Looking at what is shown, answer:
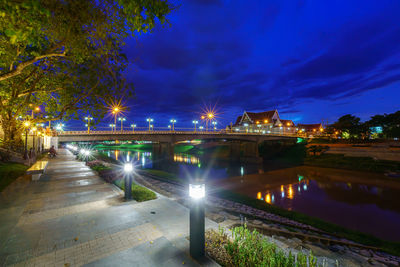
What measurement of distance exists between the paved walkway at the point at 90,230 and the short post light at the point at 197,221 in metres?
0.27

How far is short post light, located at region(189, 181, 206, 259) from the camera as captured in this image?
14.4 feet

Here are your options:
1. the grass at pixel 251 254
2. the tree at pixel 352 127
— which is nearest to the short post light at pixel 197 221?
the grass at pixel 251 254

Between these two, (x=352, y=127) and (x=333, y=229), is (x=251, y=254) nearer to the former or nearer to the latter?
(x=333, y=229)

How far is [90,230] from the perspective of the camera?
5.59 meters

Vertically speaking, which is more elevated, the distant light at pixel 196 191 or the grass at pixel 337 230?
the distant light at pixel 196 191

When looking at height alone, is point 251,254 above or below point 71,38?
below

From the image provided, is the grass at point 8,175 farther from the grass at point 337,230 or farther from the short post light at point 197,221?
the grass at point 337,230

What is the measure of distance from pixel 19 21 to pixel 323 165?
144ft

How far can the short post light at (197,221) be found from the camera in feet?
14.4

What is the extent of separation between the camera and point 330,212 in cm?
1332

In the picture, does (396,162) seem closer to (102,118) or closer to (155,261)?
(155,261)

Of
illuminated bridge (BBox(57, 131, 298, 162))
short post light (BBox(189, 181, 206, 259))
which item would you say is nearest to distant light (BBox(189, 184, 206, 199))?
short post light (BBox(189, 181, 206, 259))

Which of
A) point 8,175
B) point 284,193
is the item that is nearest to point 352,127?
point 284,193

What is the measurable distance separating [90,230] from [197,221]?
3840 millimetres
